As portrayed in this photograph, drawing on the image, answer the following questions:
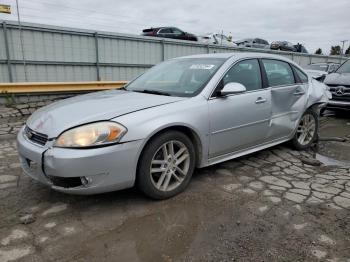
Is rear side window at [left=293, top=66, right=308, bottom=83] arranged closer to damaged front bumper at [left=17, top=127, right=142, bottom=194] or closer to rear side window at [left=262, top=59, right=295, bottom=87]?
rear side window at [left=262, top=59, right=295, bottom=87]

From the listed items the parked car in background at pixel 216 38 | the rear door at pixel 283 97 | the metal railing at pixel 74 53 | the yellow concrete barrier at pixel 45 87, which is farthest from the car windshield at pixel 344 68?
the parked car in background at pixel 216 38

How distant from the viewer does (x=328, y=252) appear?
2.53m

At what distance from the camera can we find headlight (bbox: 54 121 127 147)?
2854 mm

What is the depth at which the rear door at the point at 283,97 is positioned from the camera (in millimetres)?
4512

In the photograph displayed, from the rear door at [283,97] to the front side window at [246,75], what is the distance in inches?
7.5

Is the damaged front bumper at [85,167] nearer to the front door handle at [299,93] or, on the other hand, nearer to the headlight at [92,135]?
the headlight at [92,135]

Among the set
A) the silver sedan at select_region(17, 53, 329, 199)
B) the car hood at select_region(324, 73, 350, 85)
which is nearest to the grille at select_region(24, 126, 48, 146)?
the silver sedan at select_region(17, 53, 329, 199)

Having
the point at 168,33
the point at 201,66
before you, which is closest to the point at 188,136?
the point at 201,66

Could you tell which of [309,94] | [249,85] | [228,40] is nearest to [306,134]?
[309,94]

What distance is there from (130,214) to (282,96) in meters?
2.81

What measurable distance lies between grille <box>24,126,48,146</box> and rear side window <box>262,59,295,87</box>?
300 cm

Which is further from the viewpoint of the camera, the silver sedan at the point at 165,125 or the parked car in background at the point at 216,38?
the parked car in background at the point at 216,38

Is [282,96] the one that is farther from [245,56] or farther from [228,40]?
[228,40]

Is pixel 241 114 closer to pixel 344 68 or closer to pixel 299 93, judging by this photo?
pixel 299 93
